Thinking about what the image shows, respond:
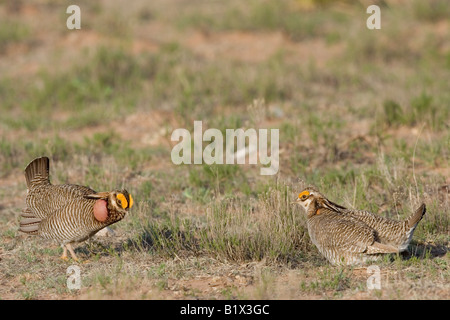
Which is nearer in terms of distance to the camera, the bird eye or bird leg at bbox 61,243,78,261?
the bird eye

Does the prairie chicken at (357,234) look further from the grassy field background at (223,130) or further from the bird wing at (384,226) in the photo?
the grassy field background at (223,130)

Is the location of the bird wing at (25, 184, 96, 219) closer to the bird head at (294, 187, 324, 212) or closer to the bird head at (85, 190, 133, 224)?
the bird head at (85, 190, 133, 224)

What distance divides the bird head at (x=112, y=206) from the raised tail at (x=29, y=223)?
872mm

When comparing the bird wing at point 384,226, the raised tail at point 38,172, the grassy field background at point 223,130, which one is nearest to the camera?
the bird wing at point 384,226

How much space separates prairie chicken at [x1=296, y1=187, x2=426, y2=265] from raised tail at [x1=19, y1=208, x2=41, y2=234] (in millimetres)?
2745

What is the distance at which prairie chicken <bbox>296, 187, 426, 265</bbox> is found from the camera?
20.9ft

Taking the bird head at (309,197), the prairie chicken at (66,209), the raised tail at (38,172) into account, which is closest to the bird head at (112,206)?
the prairie chicken at (66,209)

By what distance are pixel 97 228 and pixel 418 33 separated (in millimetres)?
12220

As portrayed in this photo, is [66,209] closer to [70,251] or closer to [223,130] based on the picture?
[70,251]

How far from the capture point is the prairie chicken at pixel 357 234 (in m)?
6.38

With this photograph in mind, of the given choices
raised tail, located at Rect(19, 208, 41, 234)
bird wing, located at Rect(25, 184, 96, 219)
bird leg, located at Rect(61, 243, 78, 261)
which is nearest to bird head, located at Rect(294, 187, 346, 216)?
bird wing, located at Rect(25, 184, 96, 219)

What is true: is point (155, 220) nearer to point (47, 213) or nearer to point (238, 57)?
point (47, 213)

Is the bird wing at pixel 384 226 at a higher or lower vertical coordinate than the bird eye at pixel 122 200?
lower
